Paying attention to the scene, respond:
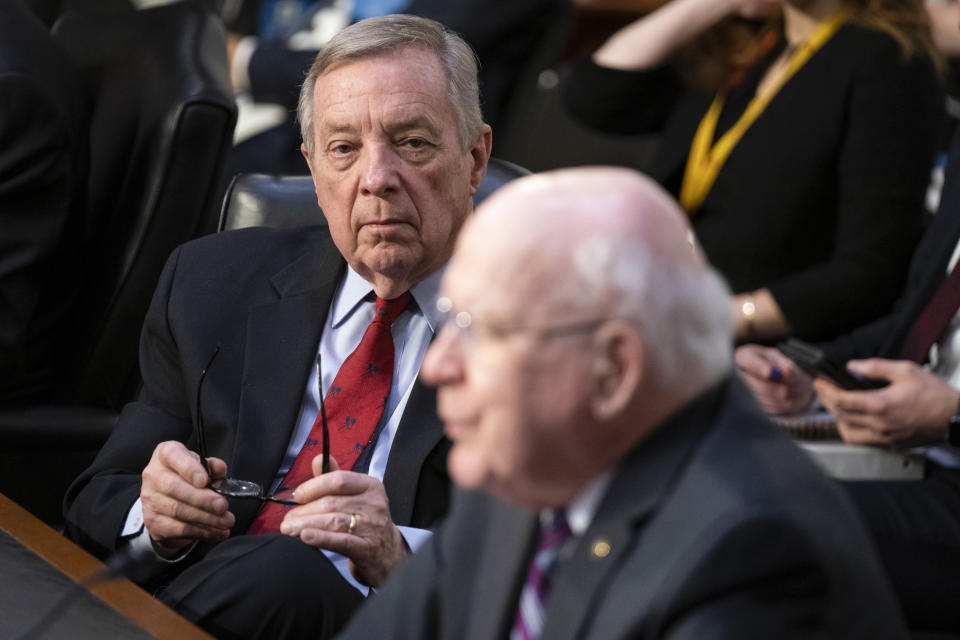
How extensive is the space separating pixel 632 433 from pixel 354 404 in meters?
0.79

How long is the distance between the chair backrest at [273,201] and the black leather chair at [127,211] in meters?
0.11

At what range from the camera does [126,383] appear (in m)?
2.15

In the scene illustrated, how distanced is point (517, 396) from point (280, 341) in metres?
0.88

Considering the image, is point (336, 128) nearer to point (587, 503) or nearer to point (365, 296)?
point (365, 296)

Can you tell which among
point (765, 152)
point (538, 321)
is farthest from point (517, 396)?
point (765, 152)

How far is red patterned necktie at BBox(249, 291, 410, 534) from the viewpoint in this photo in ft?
5.26

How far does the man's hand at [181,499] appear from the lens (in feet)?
4.76

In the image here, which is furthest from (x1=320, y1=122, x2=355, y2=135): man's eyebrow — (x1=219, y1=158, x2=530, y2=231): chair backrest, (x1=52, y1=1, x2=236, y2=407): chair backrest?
(x1=52, y1=1, x2=236, y2=407): chair backrest

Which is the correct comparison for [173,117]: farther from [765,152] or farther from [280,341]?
[765,152]

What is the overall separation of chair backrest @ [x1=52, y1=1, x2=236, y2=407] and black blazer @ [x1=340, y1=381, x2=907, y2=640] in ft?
4.22

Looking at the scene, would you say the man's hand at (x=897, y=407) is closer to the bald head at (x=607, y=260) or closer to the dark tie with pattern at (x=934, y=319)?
the dark tie with pattern at (x=934, y=319)

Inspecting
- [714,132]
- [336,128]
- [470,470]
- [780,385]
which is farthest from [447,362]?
[714,132]

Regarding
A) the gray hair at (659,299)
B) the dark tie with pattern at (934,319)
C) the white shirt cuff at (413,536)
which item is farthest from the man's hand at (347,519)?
the dark tie with pattern at (934,319)

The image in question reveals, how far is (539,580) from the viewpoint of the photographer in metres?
1.00
